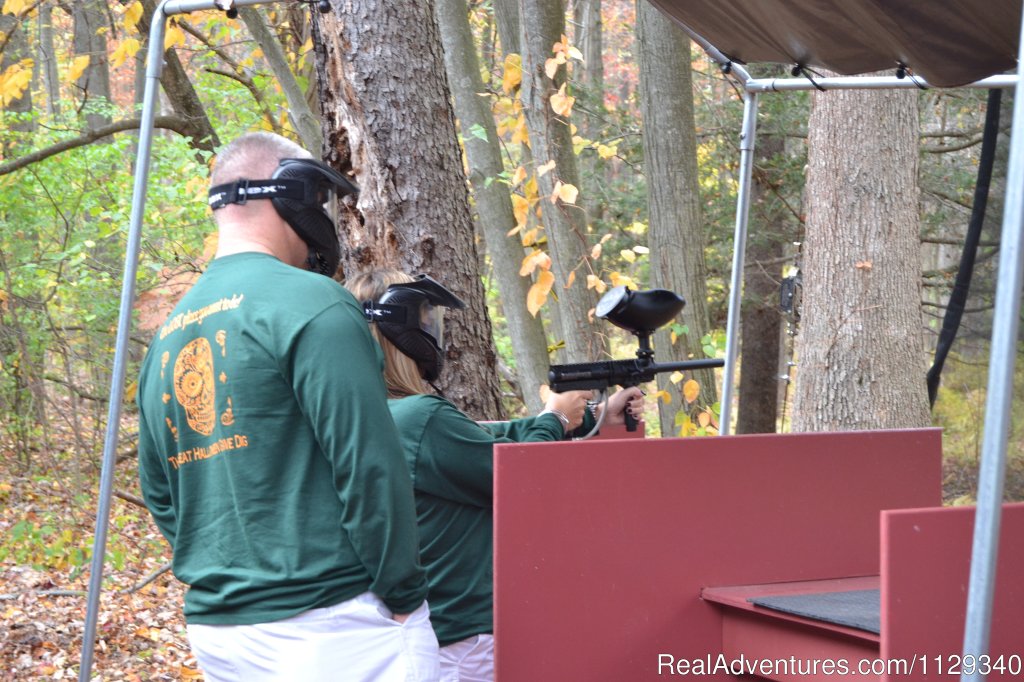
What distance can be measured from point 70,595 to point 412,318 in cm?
560

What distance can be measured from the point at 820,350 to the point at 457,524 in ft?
13.6

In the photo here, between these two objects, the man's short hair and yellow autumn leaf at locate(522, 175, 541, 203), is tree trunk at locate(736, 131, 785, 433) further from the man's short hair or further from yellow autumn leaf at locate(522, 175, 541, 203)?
the man's short hair

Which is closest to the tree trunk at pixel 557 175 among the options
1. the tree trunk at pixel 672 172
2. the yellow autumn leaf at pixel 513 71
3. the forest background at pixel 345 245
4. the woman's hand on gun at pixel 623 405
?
the forest background at pixel 345 245

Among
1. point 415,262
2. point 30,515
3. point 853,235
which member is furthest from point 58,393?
point 853,235

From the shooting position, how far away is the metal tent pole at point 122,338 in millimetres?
3594

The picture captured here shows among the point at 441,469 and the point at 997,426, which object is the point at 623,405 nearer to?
the point at 441,469

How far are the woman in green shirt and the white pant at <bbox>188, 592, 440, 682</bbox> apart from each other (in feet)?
2.05

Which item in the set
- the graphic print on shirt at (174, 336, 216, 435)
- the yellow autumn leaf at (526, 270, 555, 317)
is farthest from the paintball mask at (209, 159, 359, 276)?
the yellow autumn leaf at (526, 270, 555, 317)

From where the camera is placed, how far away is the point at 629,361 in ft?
11.0

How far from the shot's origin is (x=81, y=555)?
6910 millimetres

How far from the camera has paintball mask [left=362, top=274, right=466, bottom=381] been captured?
293 cm

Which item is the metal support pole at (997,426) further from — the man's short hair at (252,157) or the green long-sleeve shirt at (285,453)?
the man's short hair at (252,157)

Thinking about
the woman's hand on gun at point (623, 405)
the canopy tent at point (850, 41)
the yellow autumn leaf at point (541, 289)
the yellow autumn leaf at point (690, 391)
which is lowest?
the yellow autumn leaf at point (690, 391)

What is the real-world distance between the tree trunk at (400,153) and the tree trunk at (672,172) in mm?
3154
